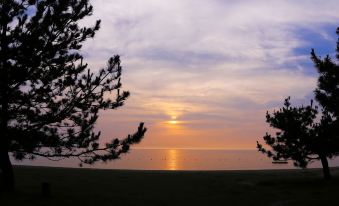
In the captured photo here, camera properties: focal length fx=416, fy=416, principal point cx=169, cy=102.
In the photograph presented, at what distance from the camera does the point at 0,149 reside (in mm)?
17156

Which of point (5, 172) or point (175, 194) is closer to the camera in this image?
point (5, 172)

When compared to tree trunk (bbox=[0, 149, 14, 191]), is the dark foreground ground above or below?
below

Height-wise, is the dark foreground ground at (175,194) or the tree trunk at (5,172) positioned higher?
the tree trunk at (5,172)

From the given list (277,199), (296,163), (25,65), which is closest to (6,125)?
(25,65)

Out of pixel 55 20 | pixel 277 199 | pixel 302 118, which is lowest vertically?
pixel 277 199

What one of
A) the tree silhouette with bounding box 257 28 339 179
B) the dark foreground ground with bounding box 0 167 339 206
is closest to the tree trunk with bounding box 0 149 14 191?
the dark foreground ground with bounding box 0 167 339 206

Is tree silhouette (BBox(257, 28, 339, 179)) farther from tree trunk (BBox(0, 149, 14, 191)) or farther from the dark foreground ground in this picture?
tree trunk (BBox(0, 149, 14, 191))

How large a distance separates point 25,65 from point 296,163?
18120mm

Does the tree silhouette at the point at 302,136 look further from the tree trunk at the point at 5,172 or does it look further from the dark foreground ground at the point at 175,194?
the tree trunk at the point at 5,172

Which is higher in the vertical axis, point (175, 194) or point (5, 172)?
point (5, 172)

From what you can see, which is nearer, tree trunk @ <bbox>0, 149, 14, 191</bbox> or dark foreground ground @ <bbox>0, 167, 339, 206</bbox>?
tree trunk @ <bbox>0, 149, 14, 191</bbox>

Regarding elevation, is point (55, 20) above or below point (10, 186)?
above

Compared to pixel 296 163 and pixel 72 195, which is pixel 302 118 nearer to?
pixel 296 163

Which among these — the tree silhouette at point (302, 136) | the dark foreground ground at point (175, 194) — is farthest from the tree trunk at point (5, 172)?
the tree silhouette at point (302, 136)
